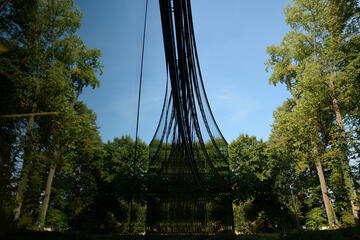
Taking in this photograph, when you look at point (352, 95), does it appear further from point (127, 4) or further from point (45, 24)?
point (45, 24)

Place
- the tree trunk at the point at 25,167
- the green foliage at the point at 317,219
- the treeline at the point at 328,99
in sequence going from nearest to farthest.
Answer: the tree trunk at the point at 25,167 < the treeline at the point at 328,99 < the green foliage at the point at 317,219

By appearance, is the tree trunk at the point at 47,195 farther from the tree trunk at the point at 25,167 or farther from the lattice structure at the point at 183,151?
the lattice structure at the point at 183,151

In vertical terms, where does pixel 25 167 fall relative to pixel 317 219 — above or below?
above

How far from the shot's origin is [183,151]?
374cm

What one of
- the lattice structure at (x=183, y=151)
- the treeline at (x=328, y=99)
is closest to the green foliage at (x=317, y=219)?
the treeline at (x=328, y=99)

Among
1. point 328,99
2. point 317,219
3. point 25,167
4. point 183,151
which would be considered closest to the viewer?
point 25,167

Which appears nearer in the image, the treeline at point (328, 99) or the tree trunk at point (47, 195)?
the tree trunk at point (47, 195)

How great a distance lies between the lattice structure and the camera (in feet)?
8.61

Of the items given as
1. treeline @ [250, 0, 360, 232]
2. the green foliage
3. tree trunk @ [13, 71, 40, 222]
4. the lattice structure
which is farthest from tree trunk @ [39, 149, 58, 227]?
the green foliage

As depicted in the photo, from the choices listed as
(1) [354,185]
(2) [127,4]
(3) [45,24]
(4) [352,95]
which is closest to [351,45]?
(4) [352,95]

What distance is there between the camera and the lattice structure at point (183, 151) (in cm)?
262

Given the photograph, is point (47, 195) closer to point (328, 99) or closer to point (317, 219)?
point (328, 99)

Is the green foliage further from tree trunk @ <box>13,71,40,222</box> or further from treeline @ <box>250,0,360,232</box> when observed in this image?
tree trunk @ <box>13,71,40,222</box>

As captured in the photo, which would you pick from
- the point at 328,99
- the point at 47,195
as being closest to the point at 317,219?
the point at 328,99
